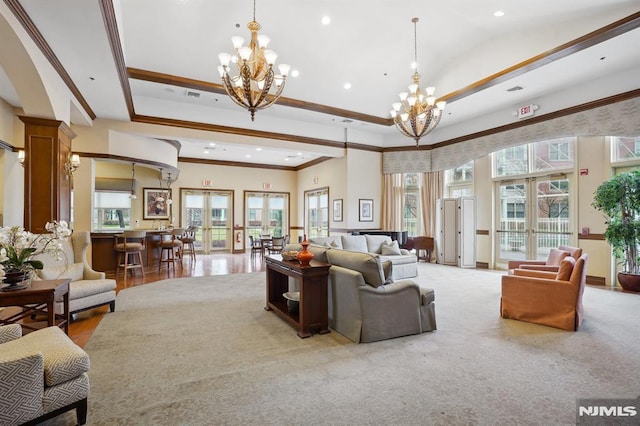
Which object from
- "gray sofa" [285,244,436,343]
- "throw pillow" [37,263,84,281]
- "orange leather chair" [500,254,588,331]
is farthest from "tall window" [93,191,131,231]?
"orange leather chair" [500,254,588,331]

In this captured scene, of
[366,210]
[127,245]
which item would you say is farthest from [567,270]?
[127,245]

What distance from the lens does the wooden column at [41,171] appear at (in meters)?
4.31

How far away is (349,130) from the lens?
9398 millimetres

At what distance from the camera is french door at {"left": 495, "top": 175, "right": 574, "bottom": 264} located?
688 centimetres

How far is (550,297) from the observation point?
386cm

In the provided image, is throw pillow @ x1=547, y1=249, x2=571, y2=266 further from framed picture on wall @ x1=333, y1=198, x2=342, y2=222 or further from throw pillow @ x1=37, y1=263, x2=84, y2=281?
throw pillow @ x1=37, y1=263, x2=84, y2=281

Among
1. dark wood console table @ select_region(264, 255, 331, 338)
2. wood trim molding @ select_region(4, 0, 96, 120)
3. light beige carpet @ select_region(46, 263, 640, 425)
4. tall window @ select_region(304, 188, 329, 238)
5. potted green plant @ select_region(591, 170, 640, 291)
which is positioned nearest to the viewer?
light beige carpet @ select_region(46, 263, 640, 425)

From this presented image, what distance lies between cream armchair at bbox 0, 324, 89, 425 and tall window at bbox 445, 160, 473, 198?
900 cm

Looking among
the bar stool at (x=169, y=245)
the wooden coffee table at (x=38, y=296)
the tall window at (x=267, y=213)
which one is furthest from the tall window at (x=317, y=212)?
the wooden coffee table at (x=38, y=296)

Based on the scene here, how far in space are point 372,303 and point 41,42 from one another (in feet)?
16.3

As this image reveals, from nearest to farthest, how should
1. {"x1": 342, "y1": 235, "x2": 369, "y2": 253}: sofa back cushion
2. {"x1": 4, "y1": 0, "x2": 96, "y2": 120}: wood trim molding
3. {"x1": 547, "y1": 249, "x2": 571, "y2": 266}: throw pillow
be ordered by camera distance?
1. {"x1": 4, "y1": 0, "x2": 96, "y2": 120}: wood trim molding
2. {"x1": 547, "y1": 249, "x2": 571, "y2": 266}: throw pillow
3. {"x1": 342, "y1": 235, "x2": 369, "y2": 253}: sofa back cushion

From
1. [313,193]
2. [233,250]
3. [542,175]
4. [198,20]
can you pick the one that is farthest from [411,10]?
[233,250]

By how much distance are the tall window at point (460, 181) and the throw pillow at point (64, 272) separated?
8.79 metres

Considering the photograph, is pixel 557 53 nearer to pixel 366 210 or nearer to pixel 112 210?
pixel 366 210
